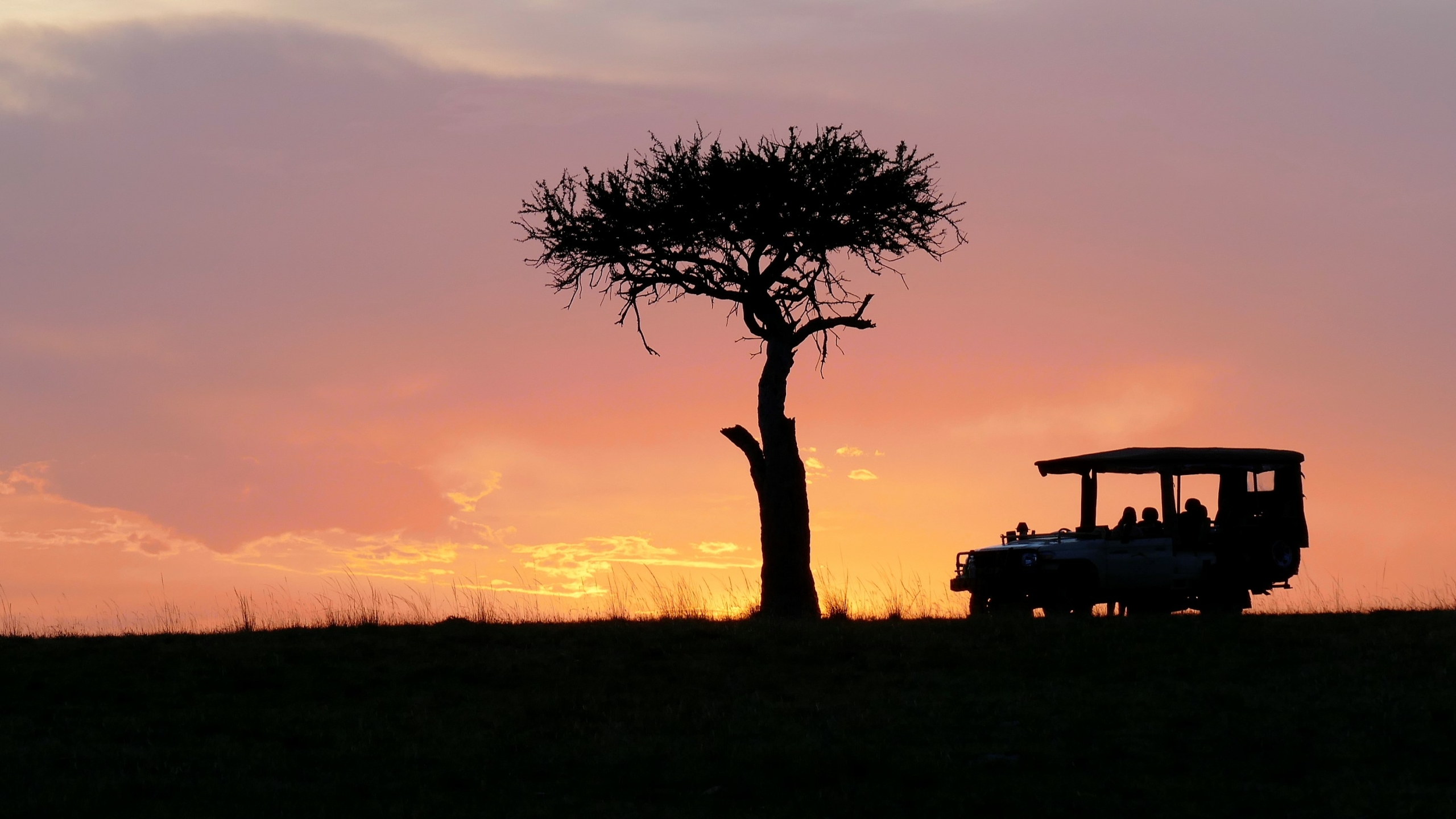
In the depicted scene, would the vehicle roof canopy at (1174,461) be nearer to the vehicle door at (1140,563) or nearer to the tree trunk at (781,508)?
the vehicle door at (1140,563)

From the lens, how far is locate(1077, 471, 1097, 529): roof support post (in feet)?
83.0

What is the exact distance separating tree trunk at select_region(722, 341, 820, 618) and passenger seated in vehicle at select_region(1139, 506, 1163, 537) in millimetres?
6771

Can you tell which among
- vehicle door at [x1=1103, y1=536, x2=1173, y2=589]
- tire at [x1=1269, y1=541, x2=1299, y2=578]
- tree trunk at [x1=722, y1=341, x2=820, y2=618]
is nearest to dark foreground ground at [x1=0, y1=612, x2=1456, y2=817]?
vehicle door at [x1=1103, y1=536, x2=1173, y2=589]

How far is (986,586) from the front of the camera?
24.7 metres

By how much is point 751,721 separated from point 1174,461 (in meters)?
11.3

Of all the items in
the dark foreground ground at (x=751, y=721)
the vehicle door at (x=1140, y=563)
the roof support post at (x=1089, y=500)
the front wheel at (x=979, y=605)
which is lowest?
the dark foreground ground at (x=751, y=721)

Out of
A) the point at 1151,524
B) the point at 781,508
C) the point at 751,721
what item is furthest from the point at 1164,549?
the point at 751,721

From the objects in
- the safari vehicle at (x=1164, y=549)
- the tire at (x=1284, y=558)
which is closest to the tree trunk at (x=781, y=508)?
the safari vehicle at (x=1164, y=549)

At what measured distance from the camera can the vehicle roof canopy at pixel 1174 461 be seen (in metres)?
24.8

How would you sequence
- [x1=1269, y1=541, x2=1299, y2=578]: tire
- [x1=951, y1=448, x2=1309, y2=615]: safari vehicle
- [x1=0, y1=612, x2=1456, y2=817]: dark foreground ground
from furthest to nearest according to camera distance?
[x1=1269, y1=541, x2=1299, y2=578]: tire → [x1=951, y1=448, x2=1309, y2=615]: safari vehicle → [x1=0, y1=612, x2=1456, y2=817]: dark foreground ground

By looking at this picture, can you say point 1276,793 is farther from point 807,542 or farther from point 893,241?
point 893,241

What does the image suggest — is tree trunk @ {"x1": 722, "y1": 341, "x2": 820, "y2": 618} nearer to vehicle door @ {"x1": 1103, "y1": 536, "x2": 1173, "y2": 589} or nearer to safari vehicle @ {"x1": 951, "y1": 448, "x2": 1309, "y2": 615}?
safari vehicle @ {"x1": 951, "y1": 448, "x2": 1309, "y2": 615}

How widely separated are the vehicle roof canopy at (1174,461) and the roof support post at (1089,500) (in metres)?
0.11

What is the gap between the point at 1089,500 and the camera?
25.4 m
